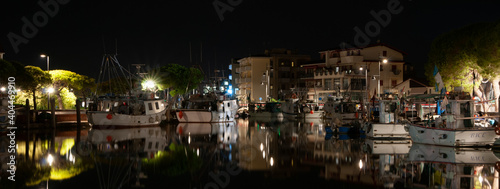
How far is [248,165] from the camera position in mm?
19062

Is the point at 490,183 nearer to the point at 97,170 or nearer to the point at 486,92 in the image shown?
the point at 97,170

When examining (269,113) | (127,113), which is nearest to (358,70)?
(269,113)

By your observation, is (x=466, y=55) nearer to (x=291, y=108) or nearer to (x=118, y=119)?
(x=118, y=119)

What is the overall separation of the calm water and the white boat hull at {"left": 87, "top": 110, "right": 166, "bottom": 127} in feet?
41.7

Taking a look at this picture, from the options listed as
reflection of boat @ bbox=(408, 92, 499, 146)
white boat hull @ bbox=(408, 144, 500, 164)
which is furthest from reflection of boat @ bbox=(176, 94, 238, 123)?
white boat hull @ bbox=(408, 144, 500, 164)

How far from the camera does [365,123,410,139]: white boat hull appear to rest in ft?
97.1

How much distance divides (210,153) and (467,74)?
2751 cm

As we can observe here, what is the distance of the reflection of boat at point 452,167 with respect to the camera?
15328mm

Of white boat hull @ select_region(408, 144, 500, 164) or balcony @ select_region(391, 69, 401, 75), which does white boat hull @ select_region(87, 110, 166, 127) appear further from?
balcony @ select_region(391, 69, 401, 75)

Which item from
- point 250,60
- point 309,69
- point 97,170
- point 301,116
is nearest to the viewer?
point 97,170

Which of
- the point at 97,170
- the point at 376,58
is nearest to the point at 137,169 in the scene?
the point at 97,170

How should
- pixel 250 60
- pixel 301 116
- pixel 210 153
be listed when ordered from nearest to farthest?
pixel 210 153
pixel 301 116
pixel 250 60

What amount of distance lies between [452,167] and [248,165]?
775 centimetres

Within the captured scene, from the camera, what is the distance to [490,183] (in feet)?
49.3
